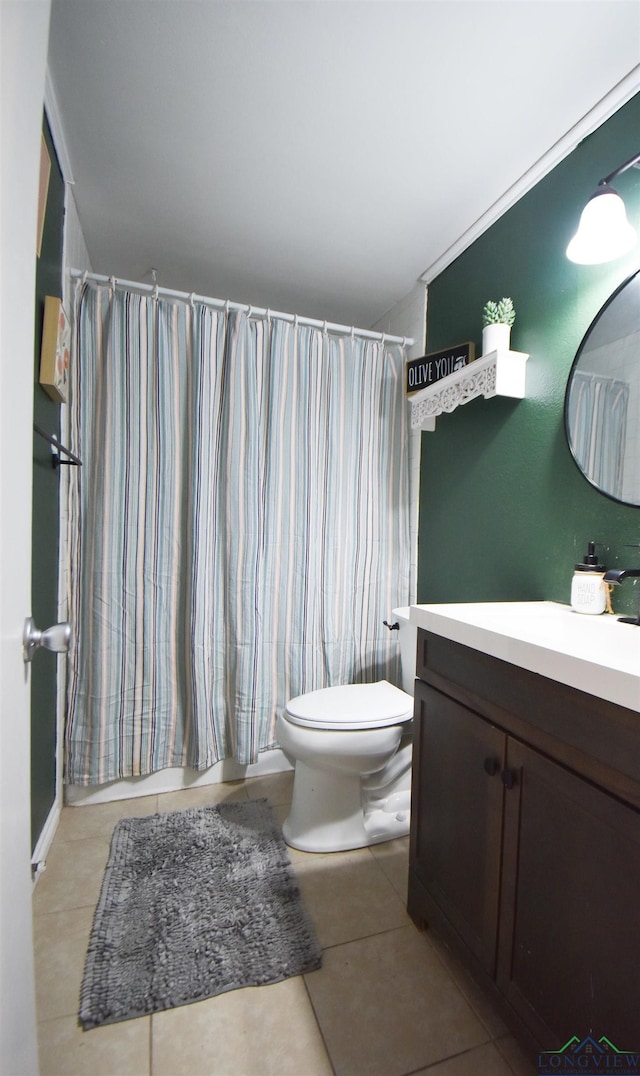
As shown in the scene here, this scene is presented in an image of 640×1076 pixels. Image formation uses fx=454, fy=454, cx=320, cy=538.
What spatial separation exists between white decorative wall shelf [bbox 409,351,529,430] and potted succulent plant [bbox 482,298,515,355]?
0.05 metres

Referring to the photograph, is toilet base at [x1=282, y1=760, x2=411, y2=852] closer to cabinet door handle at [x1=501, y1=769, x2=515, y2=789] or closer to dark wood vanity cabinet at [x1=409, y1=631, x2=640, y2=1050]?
dark wood vanity cabinet at [x1=409, y1=631, x2=640, y2=1050]

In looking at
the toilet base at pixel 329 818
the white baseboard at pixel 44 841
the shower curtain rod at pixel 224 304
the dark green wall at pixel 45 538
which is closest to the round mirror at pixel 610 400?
the shower curtain rod at pixel 224 304

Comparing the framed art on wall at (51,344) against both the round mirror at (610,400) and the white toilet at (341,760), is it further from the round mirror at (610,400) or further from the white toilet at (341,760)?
the round mirror at (610,400)

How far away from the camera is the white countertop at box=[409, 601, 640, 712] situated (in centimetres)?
63

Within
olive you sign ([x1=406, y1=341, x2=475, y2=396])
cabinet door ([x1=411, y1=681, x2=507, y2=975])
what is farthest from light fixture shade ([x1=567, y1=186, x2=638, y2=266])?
cabinet door ([x1=411, y1=681, x2=507, y2=975])

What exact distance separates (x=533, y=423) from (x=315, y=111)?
1.08 m

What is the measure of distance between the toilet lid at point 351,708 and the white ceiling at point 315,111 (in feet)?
5.33

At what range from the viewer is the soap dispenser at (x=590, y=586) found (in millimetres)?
1137

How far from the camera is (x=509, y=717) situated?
0.86 m

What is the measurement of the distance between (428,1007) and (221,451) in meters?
1.74

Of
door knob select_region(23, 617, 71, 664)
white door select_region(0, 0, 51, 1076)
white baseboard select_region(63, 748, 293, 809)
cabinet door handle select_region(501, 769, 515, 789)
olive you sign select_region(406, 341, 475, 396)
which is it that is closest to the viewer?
white door select_region(0, 0, 51, 1076)

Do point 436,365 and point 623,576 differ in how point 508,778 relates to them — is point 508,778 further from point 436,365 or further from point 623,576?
point 436,365

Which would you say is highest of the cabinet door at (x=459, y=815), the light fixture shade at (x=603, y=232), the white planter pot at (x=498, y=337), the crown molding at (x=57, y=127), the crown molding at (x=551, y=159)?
the crown molding at (x=57, y=127)

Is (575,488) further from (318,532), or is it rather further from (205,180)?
(205,180)
